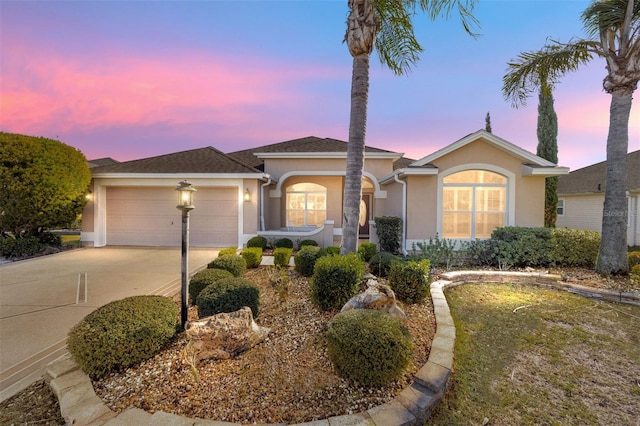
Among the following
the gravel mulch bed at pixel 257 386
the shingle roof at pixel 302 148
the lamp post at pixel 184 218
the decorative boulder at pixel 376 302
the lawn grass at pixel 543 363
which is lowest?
the lawn grass at pixel 543 363

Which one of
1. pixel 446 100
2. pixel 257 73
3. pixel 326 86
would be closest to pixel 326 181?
pixel 326 86

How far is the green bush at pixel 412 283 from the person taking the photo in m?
4.66

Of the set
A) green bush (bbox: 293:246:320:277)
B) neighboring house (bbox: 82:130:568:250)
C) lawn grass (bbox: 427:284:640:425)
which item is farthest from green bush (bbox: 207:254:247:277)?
neighboring house (bbox: 82:130:568:250)

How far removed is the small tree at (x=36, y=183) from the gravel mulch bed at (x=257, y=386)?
9.62 metres

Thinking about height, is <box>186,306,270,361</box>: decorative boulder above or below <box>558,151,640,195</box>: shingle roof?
below

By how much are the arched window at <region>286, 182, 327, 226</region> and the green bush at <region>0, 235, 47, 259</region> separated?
936cm

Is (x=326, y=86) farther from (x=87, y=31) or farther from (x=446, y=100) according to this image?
(x=87, y=31)

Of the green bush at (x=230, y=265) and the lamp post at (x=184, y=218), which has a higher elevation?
the lamp post at (x=184, y=218)

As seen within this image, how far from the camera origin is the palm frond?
752 cm

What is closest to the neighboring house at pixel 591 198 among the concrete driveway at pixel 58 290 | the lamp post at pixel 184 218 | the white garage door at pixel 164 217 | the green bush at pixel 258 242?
the green bush at pixel 258 242

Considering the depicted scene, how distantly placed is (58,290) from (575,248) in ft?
42.6

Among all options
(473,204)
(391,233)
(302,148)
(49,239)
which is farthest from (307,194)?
(49,239)

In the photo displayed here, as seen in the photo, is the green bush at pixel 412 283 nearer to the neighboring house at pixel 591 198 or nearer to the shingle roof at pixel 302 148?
the shingle roof at pixel 302 148

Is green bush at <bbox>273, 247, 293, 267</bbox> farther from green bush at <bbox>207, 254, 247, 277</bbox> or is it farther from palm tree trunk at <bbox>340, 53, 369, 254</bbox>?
palm tree trunk at <bbox>340, 53, 369, 254</bbox>
